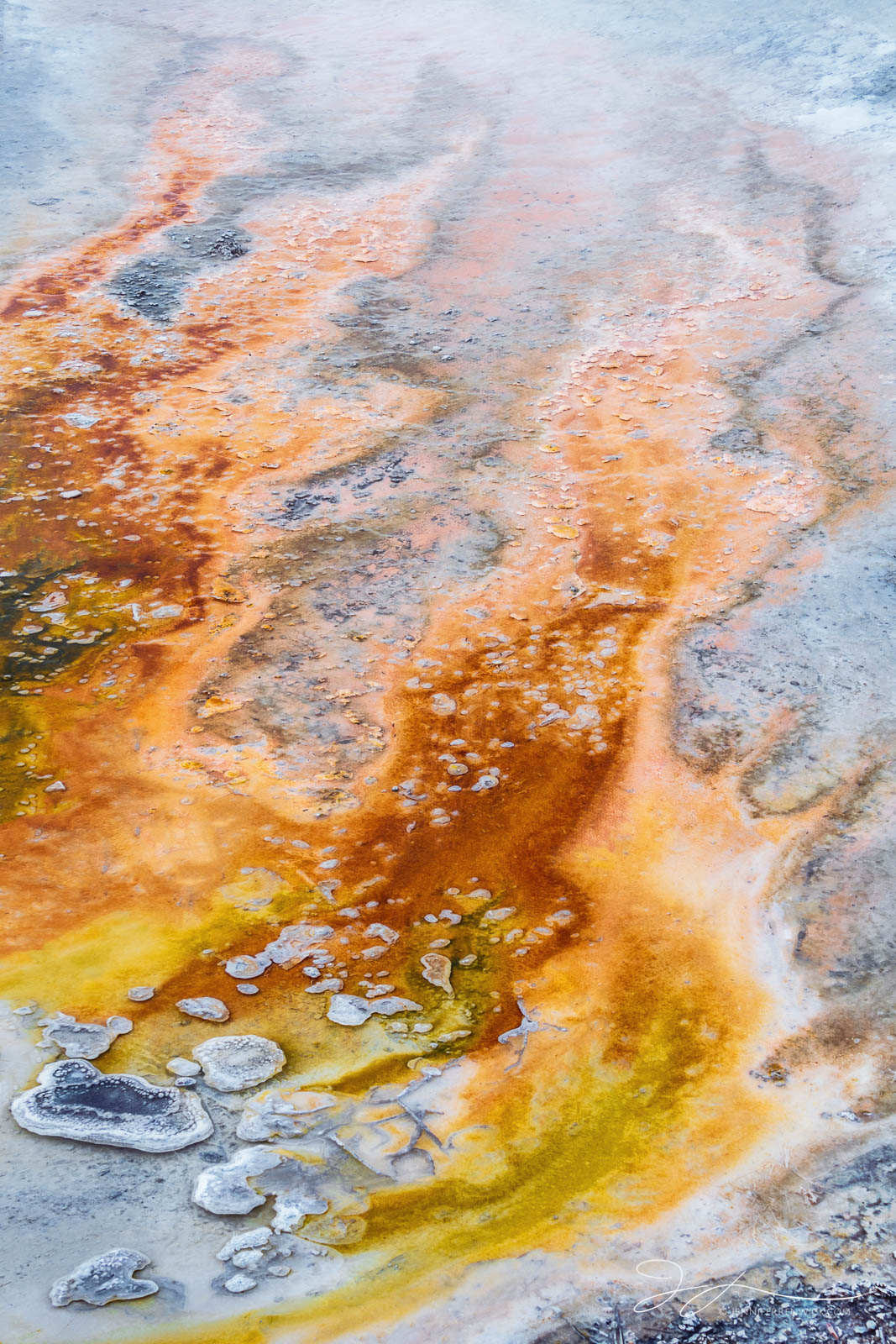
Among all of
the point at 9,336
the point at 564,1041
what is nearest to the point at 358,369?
the point at 9,336

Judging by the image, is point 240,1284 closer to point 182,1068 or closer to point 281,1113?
point 281,1113

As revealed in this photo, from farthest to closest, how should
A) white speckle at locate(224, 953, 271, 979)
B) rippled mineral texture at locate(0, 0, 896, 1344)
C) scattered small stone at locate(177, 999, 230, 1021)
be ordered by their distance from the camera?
white speckle at locate(224, 953, 271, 979)
scattered small stone at locate(177, 999, 230, 1021)
rippled mineral texture at locate(0, 0, 896, 1344)

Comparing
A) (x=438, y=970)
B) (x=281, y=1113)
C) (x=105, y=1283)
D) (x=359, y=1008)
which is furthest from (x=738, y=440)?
(x=105, y=1283)

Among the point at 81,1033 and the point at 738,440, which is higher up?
the point at 738,440

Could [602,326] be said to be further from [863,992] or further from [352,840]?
[863,992]

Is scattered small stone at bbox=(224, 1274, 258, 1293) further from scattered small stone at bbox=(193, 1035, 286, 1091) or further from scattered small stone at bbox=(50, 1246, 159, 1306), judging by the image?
scattered small stone at bbox=(193, 1035, 286, 1091)
